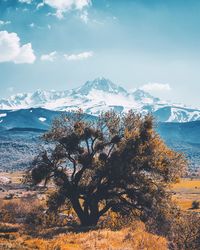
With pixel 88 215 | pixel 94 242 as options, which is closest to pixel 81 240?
pixel 94 242

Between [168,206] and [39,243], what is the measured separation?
17.5 m

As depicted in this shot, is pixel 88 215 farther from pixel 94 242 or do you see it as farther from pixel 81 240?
pixel 94 242

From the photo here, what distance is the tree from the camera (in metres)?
44.2

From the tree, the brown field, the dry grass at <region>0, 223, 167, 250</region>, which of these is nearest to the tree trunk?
the tree

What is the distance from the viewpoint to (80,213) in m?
47.2

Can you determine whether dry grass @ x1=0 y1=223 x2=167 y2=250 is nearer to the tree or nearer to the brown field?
the brown field

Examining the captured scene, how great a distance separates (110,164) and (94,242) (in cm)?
1228

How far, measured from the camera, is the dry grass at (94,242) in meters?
31.1

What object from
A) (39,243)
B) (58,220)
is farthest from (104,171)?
(39,243)

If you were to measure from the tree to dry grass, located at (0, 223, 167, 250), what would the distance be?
22.0 feet

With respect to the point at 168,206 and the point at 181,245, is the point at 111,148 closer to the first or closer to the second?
the point at 168,206

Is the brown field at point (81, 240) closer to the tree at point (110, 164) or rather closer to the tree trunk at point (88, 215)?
the tree at point (110, 164)

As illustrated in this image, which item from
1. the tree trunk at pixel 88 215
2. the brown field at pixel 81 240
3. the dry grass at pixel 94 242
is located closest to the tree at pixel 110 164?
the tree trunk at pixel 88 215

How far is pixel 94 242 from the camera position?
33812 millimetres
